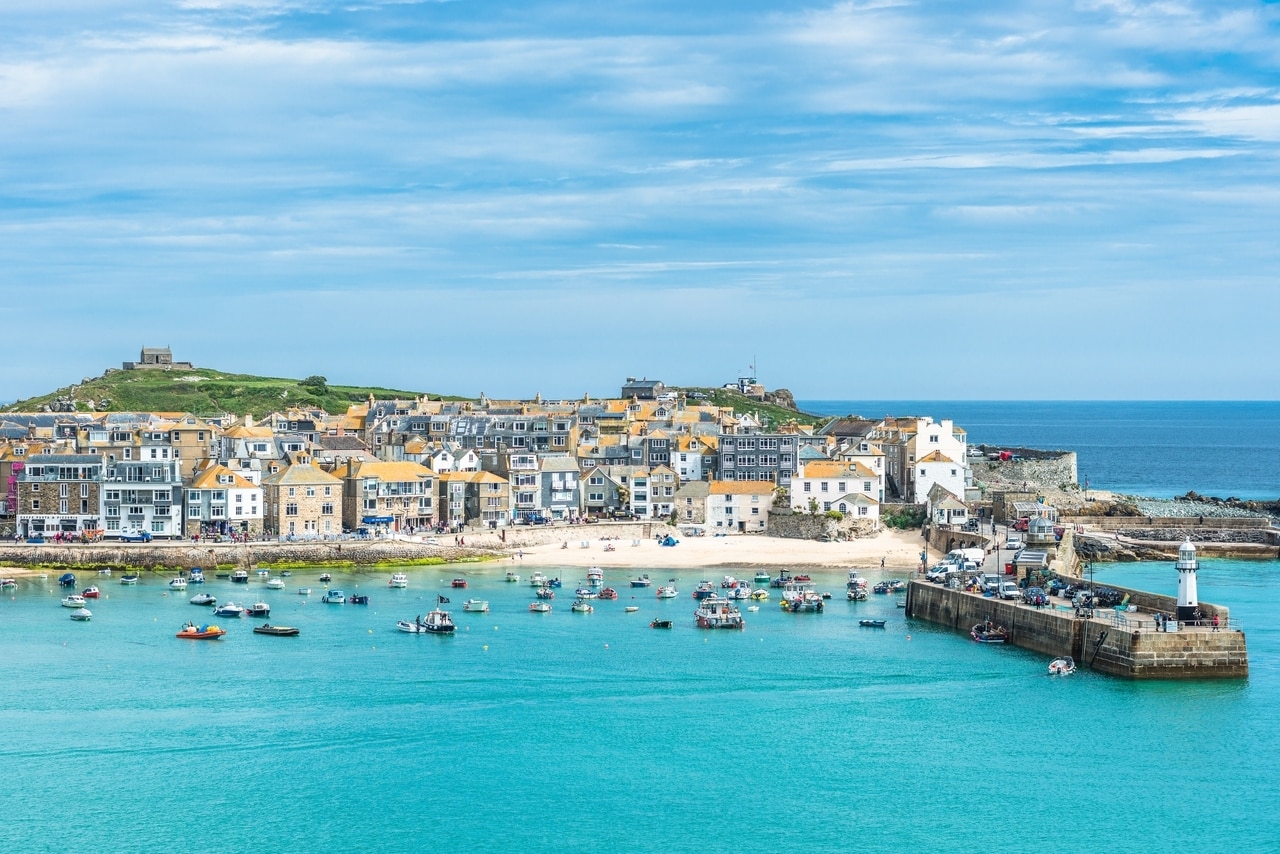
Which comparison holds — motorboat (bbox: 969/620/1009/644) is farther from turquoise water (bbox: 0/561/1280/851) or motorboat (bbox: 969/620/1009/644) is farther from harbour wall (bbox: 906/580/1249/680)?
turquoise water (bbox: 0/561/1280/851)

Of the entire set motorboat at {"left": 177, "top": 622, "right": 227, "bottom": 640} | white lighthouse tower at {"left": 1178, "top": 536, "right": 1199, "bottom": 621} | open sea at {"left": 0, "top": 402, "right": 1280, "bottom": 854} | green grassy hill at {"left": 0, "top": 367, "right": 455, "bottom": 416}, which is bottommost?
open sea at {"left": 0, "top": 402, "right": 1280, "bottom": 854}

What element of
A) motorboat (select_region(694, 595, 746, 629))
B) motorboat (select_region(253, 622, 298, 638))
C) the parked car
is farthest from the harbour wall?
motorboat (select_region(253, 622, 298, 638))

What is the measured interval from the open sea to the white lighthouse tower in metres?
2.94

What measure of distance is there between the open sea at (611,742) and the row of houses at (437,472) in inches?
887

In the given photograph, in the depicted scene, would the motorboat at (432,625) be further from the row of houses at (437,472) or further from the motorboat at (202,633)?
the row of houses at (437,472)

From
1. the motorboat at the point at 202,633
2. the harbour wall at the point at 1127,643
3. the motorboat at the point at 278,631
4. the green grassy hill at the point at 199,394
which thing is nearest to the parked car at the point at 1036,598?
the harbour wall at the point at 1127,643

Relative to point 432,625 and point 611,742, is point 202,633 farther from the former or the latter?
point 611,742

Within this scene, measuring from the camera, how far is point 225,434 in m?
93.3

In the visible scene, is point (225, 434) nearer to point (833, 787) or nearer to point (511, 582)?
point (511, 582)

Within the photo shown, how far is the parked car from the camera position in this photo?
188 feet

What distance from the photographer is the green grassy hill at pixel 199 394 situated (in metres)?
149

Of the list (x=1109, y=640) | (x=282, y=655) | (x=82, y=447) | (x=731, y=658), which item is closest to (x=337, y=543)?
(x=82, y=447)

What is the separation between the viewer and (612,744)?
43.5 m

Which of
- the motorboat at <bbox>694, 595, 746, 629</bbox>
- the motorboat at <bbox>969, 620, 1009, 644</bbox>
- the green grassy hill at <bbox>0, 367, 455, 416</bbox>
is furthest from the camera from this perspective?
the green grassy hill at <bbox>0, 367, 455, 416</bbox>
